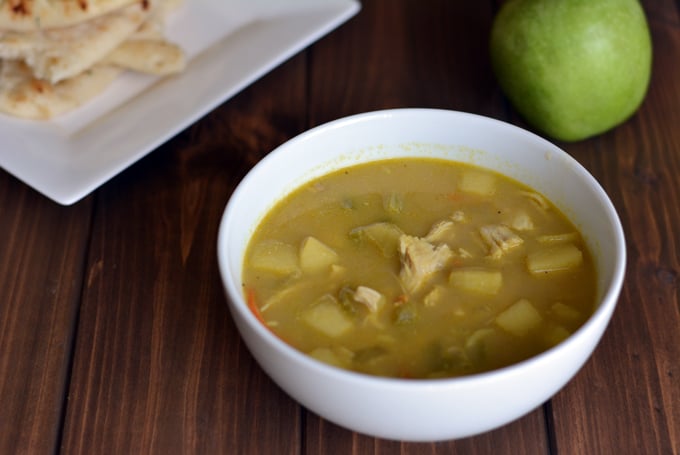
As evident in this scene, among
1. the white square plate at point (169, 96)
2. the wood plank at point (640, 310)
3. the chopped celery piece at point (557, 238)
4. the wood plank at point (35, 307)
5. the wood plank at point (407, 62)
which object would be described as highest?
the chopped celery piece at point (557, 238)

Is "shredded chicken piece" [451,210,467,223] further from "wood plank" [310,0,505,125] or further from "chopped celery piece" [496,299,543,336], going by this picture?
"wood plank" [310,0,505,125]

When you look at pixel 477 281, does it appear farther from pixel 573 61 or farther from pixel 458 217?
pixel 573 61

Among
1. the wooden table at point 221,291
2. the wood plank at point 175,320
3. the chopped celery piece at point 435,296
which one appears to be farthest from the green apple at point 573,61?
the chopped celery piece at point 435,296

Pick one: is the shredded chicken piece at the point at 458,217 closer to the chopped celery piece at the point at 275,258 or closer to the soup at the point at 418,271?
the soup at the point at 418,271

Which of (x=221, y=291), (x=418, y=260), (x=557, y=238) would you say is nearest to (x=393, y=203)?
(x=418, y=260)

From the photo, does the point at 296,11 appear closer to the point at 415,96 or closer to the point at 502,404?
the point at 415,96

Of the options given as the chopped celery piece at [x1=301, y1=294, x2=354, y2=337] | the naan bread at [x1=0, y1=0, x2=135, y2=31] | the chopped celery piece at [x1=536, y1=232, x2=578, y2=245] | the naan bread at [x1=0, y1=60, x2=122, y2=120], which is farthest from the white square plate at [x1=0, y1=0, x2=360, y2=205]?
the chopped celery piece at [x1=536, y1=232, x2=578, y2=245]

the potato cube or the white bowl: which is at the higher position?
the white bowl
